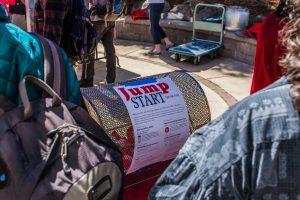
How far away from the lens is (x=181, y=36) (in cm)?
822

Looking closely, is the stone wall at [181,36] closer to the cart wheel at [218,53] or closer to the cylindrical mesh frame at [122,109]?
the cart wheel at [218,53]

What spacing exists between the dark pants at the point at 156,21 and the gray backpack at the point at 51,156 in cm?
613

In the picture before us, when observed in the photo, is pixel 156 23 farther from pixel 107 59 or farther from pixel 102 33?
pixel 102 33

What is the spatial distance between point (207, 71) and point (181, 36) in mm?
1649

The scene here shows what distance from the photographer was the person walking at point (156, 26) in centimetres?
733

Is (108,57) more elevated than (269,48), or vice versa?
(269,48)

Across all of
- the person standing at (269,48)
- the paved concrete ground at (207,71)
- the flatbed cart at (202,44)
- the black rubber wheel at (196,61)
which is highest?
the person standing at (269,48)

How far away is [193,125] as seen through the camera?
1.94 m

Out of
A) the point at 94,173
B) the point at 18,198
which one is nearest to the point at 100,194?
the point at 94,173

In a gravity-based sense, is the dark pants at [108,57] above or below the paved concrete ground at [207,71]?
above

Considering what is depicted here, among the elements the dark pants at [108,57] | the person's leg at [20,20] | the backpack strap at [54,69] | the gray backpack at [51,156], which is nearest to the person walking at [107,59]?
the dark pants at [108,57]

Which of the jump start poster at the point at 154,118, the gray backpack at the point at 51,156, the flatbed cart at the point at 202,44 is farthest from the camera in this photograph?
the flatbed cart at the point at 202,44

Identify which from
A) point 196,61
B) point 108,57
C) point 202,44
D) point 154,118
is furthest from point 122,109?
point 202,44

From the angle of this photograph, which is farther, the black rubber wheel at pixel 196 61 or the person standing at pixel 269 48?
the black rubber wheel at pixel 196 61
